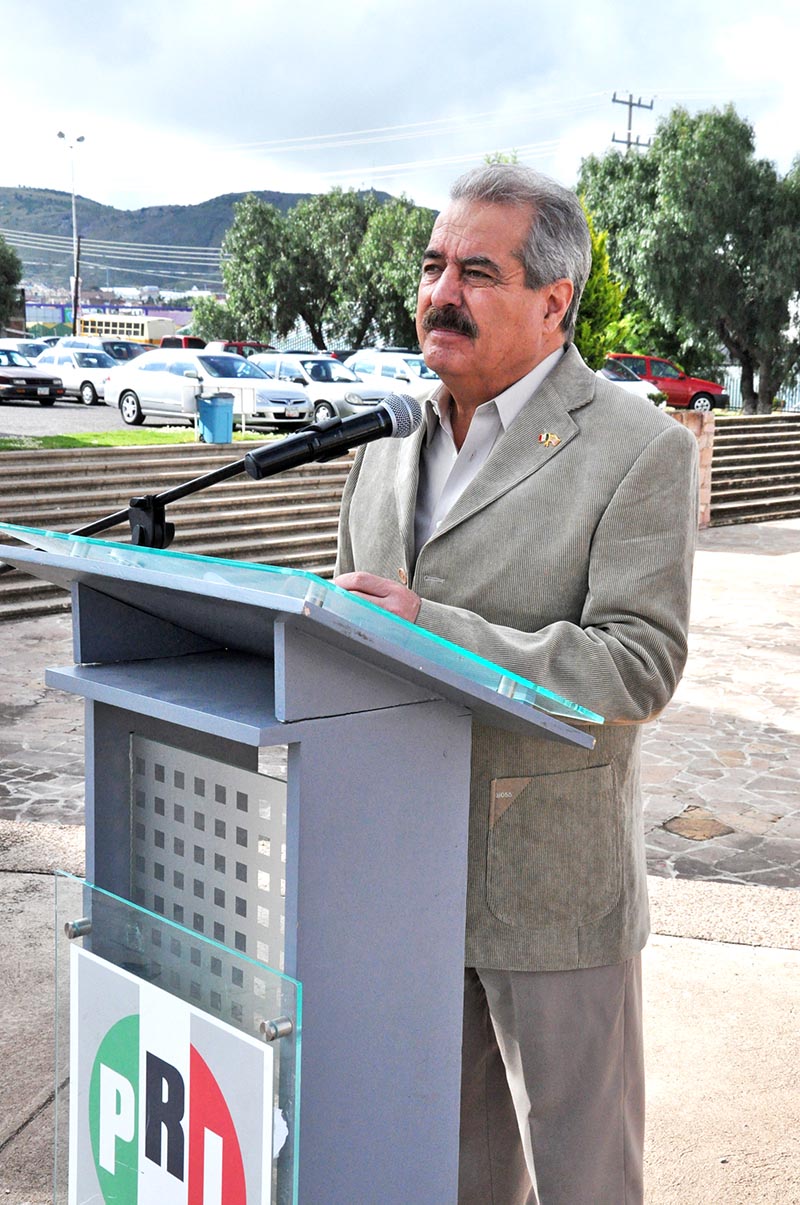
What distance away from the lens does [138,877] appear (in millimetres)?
1800

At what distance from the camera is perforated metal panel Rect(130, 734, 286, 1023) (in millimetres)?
1523

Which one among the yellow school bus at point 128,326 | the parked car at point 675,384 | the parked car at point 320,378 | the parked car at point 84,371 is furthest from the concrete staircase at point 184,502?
the yellow school bus at point 128,326

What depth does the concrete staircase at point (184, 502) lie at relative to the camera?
1207 cm

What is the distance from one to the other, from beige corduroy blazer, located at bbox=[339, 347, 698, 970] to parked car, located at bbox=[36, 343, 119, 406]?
27.5m

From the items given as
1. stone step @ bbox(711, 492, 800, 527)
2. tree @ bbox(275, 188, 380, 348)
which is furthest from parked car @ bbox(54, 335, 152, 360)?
stone step @ bbox(711, 492, 800, 527)

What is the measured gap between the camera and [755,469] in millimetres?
19641

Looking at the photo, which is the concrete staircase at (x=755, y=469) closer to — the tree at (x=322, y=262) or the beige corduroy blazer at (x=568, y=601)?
the beige corduroy blazer at (x=568, y=601)

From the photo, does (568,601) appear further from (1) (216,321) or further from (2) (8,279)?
(1) (216,321)

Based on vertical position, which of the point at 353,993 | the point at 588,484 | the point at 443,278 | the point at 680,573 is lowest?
the point at 353,993

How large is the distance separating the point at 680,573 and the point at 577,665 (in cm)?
24

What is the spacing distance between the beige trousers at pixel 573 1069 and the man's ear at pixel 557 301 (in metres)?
1.03

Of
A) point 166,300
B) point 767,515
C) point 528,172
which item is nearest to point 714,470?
point 767,515

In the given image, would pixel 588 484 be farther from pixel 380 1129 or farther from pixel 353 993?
pixel 380 1129

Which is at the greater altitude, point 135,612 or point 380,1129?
point 135,612
